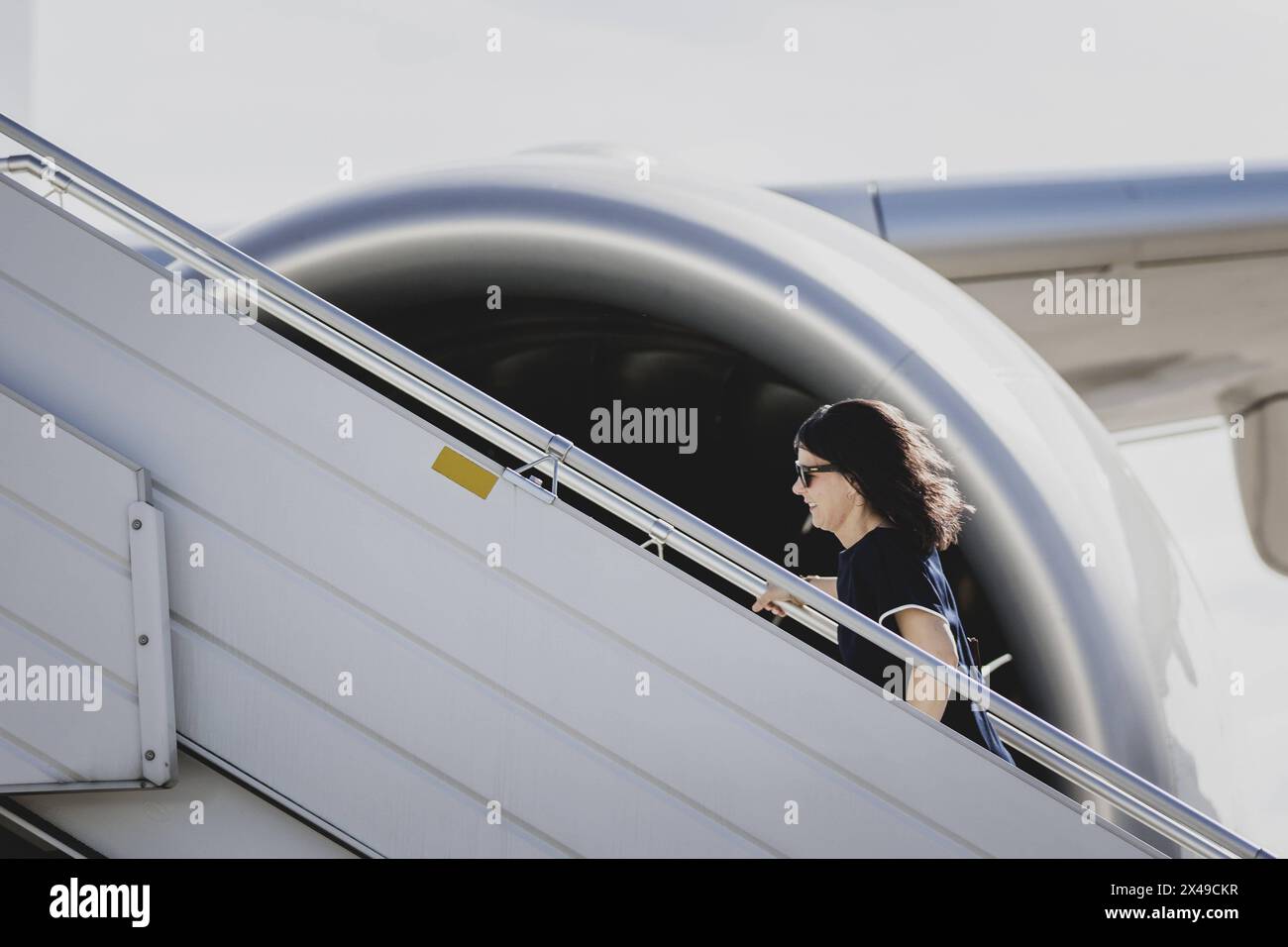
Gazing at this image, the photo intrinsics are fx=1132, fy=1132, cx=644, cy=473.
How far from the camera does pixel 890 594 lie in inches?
74.6

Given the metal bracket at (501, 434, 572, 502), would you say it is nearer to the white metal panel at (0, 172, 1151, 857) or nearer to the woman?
the white metal panel at (0, 172, 1151, 857)

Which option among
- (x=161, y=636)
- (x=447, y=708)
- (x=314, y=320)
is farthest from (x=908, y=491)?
(x=161, y=636)

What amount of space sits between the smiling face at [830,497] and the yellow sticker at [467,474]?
65cm

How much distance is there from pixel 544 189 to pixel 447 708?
4.60 ft

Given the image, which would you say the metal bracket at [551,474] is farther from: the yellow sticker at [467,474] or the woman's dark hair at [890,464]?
the woman's dark hair at [890,464]

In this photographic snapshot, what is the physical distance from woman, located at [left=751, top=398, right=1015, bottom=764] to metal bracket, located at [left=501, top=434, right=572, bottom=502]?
38cm

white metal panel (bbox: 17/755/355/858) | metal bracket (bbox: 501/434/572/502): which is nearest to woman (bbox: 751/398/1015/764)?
metal bracket (bbox: 501/434/572/502)

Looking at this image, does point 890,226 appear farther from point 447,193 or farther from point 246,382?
point 246,382

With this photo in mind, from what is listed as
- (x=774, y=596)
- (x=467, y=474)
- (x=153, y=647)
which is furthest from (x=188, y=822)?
(x=774, y=596)

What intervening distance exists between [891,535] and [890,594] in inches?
4.8

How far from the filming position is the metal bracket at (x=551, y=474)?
1708mm

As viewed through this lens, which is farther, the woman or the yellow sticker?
the woman

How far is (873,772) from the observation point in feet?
5.56

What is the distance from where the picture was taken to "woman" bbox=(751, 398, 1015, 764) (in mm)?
1856
